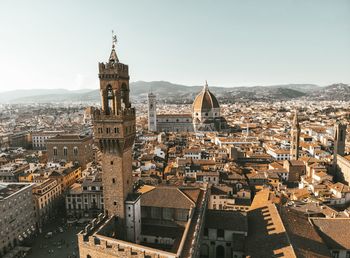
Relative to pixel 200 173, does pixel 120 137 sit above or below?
above

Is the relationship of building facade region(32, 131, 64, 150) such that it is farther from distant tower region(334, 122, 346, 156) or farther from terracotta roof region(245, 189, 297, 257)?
terracotta roof region(245, 189, 297, 257)

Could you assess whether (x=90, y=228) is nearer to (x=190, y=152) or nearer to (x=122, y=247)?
(x=122, y=247)

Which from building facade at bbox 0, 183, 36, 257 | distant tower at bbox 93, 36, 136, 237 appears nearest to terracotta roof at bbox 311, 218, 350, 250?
distant tower at bbox 93, 36, 136, 237

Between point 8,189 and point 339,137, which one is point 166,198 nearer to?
point 8,189

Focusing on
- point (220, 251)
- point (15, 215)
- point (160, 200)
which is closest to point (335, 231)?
point (220, 251)

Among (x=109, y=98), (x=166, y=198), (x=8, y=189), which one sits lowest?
(x=8, y=189)

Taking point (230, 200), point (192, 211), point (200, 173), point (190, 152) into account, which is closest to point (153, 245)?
point (192, 211)

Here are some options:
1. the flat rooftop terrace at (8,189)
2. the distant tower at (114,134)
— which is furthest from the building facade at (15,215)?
the distant tower at (114,134)
